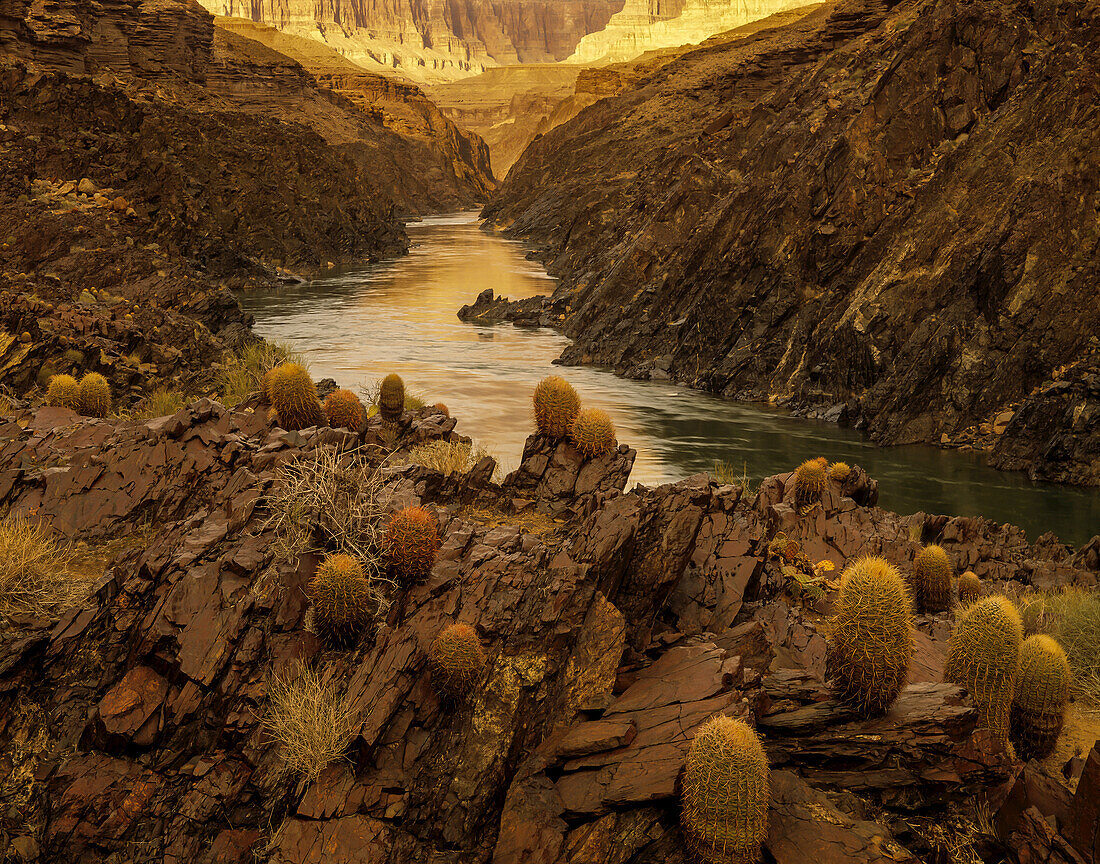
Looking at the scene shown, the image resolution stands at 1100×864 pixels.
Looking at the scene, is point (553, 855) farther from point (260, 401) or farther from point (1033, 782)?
point (260, 401)

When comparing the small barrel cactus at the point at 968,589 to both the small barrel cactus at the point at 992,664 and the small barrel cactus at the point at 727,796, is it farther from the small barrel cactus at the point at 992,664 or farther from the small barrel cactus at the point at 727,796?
the small barrel cactus at the point at 727,796

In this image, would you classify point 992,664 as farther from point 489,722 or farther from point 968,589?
point 968,589

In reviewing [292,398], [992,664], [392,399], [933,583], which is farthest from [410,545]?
[933,583]

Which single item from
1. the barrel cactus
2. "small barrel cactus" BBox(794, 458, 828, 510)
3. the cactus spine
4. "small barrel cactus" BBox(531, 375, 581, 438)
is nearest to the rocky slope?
the cactus spine

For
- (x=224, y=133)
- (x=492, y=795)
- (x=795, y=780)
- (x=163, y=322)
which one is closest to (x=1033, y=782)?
(x=795, y=780)

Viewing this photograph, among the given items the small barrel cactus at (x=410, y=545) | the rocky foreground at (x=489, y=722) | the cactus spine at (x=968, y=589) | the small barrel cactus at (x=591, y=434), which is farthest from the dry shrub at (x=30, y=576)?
the cactus spine at (x=968, y=589)

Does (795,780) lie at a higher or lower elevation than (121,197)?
lower
